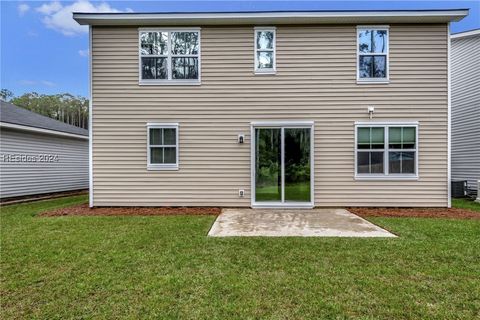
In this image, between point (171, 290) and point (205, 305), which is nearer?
point (205, 305)

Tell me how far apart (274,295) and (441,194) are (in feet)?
24.5

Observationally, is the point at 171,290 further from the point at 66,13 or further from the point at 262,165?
the point at 66,13

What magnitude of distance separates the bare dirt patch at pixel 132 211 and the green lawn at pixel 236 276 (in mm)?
1986

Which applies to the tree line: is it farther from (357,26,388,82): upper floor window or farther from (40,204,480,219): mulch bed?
(357,26,388,82): upper floor window

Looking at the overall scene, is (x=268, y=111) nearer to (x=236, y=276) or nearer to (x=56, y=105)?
(x=236, y=276)

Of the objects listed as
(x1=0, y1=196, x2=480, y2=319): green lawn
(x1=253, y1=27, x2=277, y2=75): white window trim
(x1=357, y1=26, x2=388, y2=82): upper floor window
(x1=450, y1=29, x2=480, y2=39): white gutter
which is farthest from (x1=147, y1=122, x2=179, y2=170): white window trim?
(x1=450, y1=29, x2=480, y2=39): white gutter

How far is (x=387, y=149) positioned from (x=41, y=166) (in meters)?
13.6

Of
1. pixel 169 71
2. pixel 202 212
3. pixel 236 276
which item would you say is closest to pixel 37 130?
pixel 169 71

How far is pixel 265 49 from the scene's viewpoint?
8352 mm

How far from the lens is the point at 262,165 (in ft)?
27.3

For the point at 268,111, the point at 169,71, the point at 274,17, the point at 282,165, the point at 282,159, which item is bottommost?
the point at 282,165

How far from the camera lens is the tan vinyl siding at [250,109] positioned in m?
8.20

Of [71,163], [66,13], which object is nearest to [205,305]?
[71,163]

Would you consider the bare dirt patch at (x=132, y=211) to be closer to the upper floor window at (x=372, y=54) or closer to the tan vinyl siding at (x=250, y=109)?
the tan vinyl siding at (x=250, y=109)
